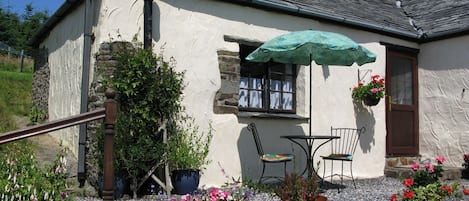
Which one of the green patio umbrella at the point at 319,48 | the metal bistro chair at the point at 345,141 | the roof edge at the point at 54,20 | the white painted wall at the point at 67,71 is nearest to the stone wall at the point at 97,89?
the white painted wall at the point at 67,71

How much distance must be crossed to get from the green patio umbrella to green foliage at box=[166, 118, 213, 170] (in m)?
1.22

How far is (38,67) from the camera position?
10.1m

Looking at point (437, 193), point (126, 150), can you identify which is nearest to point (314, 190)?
point (437, 193)

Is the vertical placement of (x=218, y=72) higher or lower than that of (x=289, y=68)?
lower

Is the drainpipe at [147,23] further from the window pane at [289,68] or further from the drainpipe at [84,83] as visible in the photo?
the window pane at [289,68]

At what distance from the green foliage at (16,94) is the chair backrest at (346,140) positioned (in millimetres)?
7310

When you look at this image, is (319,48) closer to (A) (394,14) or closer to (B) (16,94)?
Answer: (A) (394,14)

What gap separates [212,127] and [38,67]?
19.9ft

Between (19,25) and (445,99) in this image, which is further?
(19,25)

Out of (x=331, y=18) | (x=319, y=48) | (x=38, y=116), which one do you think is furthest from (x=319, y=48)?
(x=38, y=116)

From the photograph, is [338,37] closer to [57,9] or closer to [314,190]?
[314,190]

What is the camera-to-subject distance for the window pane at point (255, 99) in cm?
659

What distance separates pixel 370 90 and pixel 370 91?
0.02m

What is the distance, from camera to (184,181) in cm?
527
